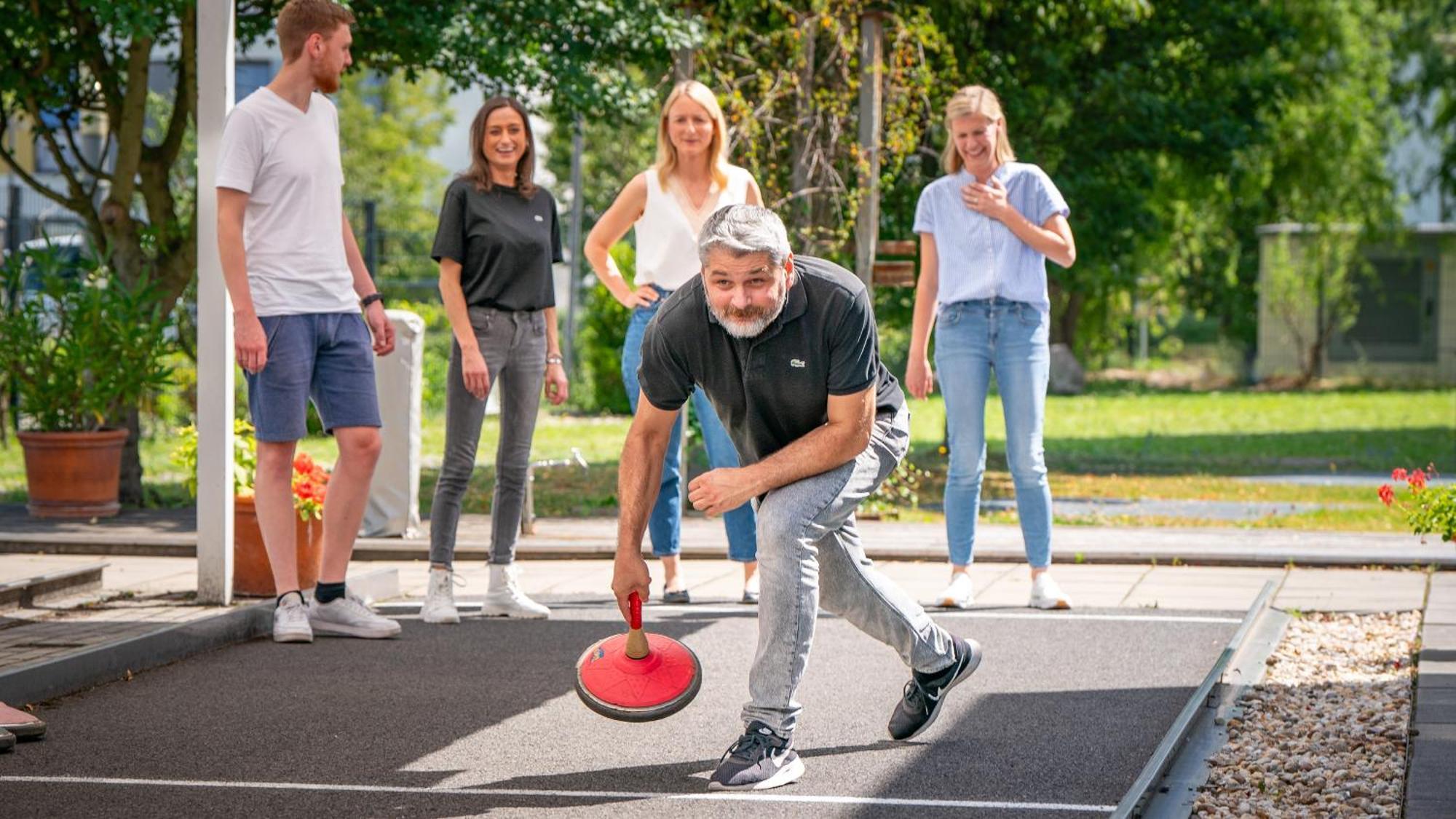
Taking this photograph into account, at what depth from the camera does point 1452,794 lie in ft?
13.3

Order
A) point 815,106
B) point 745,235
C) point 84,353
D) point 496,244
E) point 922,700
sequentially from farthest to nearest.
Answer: point 84,353 < point 815,106 < point 496,244 < point 922,700 < point 745,235

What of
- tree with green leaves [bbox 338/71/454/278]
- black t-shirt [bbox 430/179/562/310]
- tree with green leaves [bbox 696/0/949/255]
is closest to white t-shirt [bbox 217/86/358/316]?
black t-shirt [bbox 430/179/562/310]

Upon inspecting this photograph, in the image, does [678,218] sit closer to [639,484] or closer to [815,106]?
[639,484]

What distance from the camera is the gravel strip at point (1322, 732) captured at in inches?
166

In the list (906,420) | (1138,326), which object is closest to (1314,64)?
(1138,326)

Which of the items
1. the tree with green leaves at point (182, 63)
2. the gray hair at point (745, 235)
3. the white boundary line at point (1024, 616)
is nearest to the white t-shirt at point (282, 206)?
the white boundary line at point (1024, 616)

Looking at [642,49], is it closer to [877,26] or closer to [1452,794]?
[877,26]

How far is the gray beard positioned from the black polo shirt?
0.21ft

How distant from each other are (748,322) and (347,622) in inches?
110

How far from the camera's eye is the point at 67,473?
1058cm

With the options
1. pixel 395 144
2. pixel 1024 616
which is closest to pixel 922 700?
pixel 1024 616

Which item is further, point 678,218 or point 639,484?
point 678,218

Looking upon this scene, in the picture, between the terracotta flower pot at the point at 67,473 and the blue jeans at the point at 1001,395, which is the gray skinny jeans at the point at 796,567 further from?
the terracotta flower pot at the point at 67,473

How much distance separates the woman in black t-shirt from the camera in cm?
664
